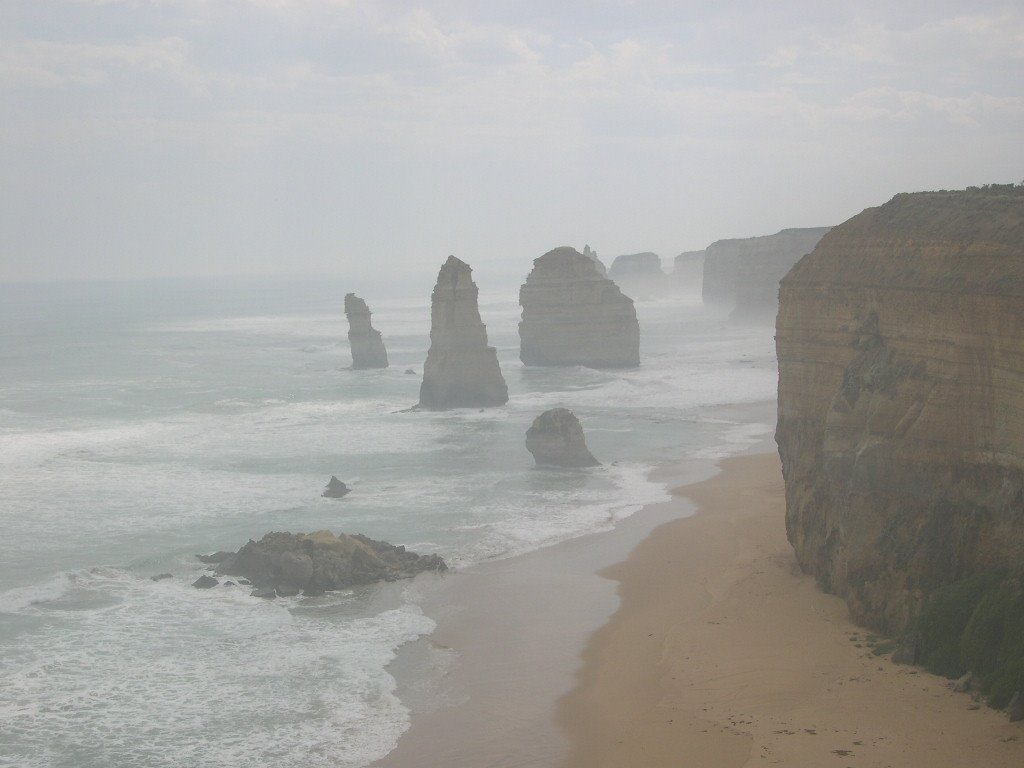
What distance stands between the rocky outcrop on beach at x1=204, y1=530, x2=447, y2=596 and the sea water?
0.57 meters

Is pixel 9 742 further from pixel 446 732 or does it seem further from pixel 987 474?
pixel 987 474

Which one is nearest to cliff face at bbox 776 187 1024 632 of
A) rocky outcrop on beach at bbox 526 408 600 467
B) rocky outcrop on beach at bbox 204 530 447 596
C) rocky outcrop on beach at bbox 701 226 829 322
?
rocky outcrop on beach at bbox 204 530 447 596

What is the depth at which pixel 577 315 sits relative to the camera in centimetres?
7575

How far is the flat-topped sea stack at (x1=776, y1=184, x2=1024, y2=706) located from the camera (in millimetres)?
17922

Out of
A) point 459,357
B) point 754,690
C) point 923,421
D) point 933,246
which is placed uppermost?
point 933,246

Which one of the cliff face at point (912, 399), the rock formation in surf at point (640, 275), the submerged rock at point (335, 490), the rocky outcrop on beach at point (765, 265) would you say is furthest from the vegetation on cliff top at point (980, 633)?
the rock formation in surf at point (640, 275)

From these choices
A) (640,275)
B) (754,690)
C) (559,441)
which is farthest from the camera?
(640,275)

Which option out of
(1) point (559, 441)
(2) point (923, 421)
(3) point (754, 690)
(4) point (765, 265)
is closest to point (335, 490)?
(1) point (559, 441)

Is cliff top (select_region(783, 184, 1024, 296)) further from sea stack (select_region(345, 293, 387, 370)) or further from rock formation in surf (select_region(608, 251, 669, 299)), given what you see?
rock formation in surf (select_region(608, 251, 669, 299))

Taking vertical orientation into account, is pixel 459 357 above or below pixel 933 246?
below

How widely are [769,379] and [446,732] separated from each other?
51905 millimetres

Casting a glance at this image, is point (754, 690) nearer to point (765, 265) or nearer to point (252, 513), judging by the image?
point (252, 513)

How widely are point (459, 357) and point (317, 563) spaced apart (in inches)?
1205

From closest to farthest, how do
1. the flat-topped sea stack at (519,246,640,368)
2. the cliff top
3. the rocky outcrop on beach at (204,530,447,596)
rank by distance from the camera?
1. the cliff top
2. the rocky outcrop on beach at (204,530,447,596)
3. the flat-topped sea stack at (519,246,640,368)
